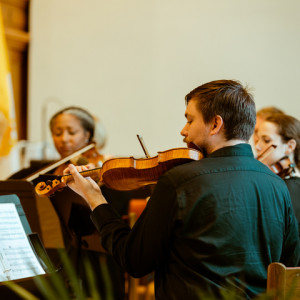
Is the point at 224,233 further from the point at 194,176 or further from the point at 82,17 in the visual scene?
the point at 82,17

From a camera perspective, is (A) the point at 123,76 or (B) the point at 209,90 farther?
(A) the point at 123,76

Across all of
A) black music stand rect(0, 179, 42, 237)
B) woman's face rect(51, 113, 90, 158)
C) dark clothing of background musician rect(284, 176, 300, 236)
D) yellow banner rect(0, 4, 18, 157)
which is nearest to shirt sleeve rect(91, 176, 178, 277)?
black music stand rect(0, 179, 42, 237)

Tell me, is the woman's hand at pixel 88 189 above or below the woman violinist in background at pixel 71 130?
below

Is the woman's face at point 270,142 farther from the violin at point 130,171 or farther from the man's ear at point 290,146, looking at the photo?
the violin at point 130,171

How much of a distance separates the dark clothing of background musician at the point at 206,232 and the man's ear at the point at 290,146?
1185 mm

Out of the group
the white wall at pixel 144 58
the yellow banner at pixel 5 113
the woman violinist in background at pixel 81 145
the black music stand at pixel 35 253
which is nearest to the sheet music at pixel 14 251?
the black music stand at pixel 35 253

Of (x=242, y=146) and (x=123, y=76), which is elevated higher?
(x=123, y=76)

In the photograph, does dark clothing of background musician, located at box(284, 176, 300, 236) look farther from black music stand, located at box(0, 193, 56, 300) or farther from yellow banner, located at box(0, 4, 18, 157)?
yellow banner, located at box(0, 4, 18, 157)

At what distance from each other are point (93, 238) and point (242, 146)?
1155 mm

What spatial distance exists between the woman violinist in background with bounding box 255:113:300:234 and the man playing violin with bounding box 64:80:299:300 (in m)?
1.01

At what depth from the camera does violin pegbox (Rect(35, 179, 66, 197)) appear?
2030mm

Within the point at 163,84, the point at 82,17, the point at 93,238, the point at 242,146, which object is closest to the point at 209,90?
the point at 242,146

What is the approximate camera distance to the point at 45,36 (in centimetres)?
563

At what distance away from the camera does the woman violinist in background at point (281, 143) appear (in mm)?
2646
